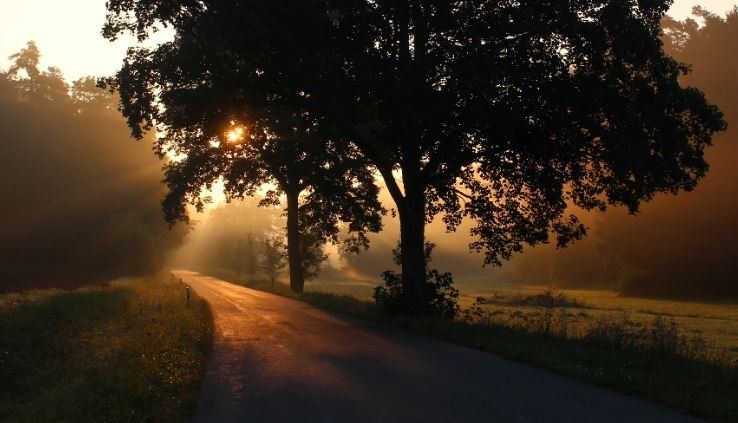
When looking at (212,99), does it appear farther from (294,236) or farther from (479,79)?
(294,236)

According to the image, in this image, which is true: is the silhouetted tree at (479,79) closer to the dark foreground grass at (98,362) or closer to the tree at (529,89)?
the tree at (529,89)

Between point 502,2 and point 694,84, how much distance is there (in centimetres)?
4733

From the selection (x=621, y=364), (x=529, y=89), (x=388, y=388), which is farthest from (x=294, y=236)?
(x=388, y=388)

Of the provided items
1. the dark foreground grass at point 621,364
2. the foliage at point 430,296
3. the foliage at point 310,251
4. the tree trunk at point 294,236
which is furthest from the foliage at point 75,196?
the dark foreground grass at point 621,364

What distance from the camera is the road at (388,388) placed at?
8.12 meters

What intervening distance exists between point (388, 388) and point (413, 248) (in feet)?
39.7

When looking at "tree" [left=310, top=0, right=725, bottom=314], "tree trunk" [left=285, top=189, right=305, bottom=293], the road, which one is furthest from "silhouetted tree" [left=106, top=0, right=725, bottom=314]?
"tree trunk" [left=285, top=189, right=305, bottom=293]

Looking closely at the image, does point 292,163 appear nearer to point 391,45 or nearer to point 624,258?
point 391,45

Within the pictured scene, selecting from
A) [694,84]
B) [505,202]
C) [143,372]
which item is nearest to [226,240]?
[694,84]

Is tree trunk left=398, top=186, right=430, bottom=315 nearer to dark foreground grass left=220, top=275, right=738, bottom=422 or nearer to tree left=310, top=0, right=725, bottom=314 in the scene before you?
tree left=310, top=0, right=725, bottom=314

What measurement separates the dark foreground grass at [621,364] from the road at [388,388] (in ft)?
1.41

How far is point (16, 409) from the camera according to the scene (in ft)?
32.6

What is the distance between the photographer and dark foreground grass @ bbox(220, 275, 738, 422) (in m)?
9.29

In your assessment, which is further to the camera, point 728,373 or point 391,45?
point 391,45
